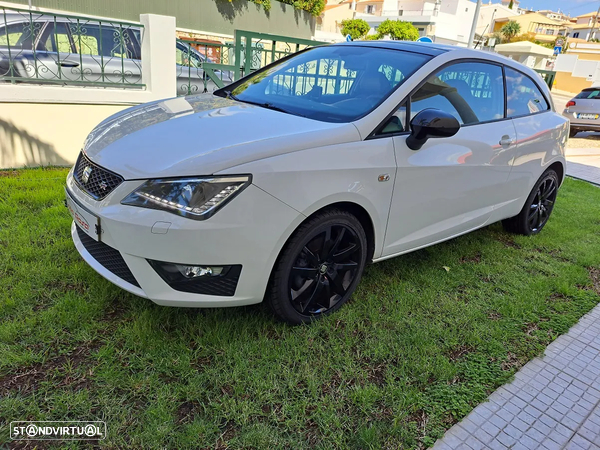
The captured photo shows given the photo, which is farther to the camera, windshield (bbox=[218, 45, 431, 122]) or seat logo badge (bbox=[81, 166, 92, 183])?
windshield (bbox=[218, 45, 431, 122])

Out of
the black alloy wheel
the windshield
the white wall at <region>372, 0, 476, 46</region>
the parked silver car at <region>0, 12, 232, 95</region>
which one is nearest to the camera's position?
the windshield

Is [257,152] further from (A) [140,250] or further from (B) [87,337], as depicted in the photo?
(B) [87,337]

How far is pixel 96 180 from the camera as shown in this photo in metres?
2.46

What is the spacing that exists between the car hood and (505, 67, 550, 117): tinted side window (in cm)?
202

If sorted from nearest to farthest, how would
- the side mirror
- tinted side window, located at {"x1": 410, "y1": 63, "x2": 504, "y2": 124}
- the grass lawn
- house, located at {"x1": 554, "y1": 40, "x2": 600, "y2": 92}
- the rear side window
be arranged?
the grass lawn, the side mirror, tinted side window, located at {"x1": 410, "y1": 63, "x2": 504, "y2": 124}, the rear side window, house, located at {"x1": 554, "y1": 40, "x2": 600, "y2": 92}

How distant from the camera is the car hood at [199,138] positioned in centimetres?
225

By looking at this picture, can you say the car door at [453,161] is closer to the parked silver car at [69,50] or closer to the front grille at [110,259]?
the front grille at [110,259]

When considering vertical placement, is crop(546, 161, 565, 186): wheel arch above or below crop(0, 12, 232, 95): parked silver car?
below

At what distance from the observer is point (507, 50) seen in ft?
113

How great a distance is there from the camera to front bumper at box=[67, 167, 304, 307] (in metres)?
2.18

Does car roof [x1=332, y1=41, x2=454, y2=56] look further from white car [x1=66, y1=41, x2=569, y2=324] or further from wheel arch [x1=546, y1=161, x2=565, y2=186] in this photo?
wheel arch [x1=546, y1=161, x2=565, y2=186]

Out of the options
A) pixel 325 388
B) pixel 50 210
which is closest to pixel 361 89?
pixel 325 388

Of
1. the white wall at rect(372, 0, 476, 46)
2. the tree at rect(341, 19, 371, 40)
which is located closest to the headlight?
the tree at rect(341, 19, 371, 40)

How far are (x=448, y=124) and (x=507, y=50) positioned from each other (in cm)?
3725
